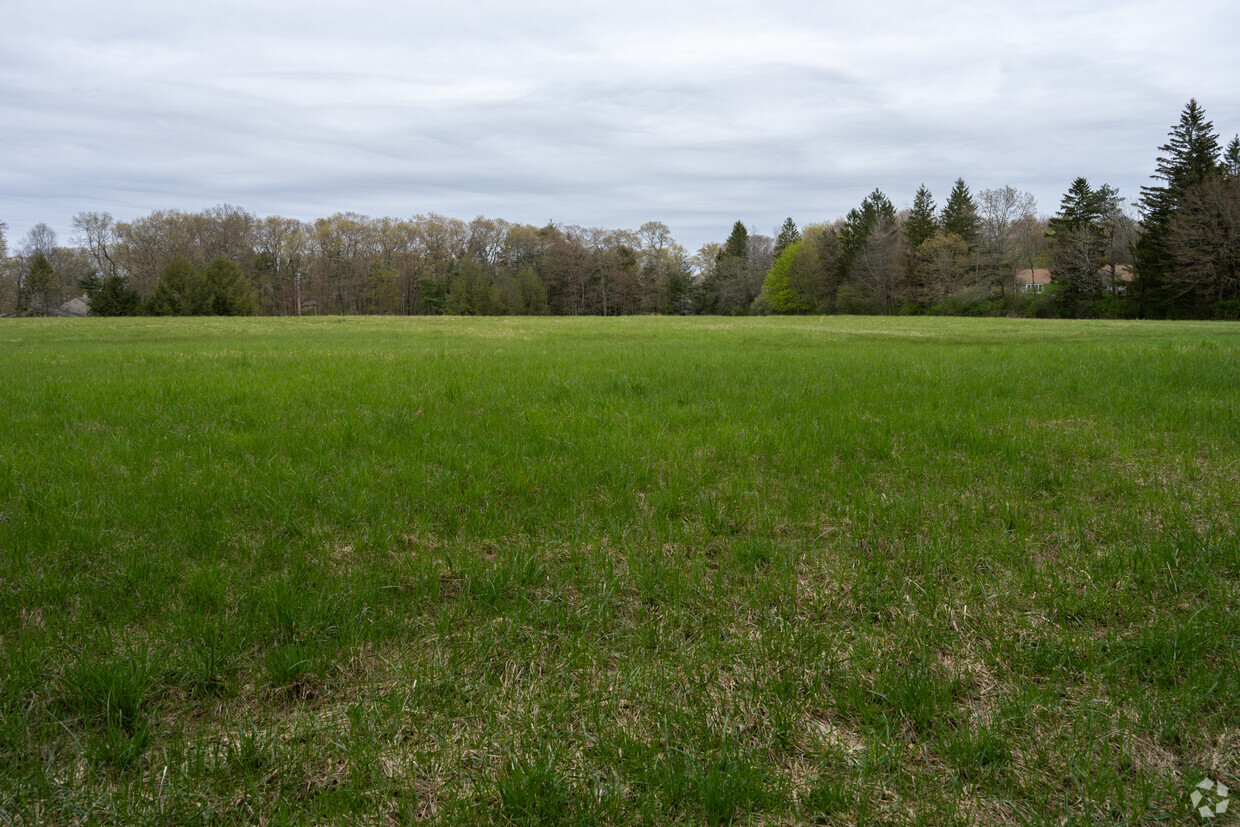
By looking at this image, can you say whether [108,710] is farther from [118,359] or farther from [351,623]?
[118,359]

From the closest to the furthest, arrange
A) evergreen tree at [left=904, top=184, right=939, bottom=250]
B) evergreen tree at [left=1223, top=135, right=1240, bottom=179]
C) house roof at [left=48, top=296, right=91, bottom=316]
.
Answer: evergreen tree at [left=1223, top=135, right=1240, bottom=179] < evergreen tree at [left=904, top=184, right=939, bottom=250] < house roof at [left=48, top=296, right=91, bottom=316]

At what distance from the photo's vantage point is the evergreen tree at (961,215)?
83375mm

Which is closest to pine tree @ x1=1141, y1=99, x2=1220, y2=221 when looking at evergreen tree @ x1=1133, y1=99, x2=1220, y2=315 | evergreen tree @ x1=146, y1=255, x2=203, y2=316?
evergreen tree @ x1=1133, y1=99, x2=1220, y2=315

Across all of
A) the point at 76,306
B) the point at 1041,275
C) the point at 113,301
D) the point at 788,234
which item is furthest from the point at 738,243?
the point at 76,306

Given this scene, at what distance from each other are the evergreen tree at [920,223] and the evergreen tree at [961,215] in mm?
2008

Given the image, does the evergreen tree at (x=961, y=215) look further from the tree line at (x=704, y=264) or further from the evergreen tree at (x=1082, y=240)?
the evergreen tree at (x=1082, y=240)

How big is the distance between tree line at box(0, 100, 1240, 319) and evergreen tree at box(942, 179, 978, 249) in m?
0.20

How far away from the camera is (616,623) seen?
12.3 ft

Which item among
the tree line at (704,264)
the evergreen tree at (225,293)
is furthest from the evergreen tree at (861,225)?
the evergreen tree at (225,293)

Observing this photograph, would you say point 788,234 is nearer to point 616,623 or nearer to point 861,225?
point 861,225

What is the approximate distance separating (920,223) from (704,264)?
152 feet

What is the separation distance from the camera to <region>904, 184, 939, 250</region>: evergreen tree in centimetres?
8269

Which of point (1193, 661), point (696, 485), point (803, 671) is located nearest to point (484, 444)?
point (696, 485)

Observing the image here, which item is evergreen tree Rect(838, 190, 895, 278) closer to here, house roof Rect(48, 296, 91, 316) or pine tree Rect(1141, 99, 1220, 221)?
pine tree Rect(1141, 99, 1220, 221)
